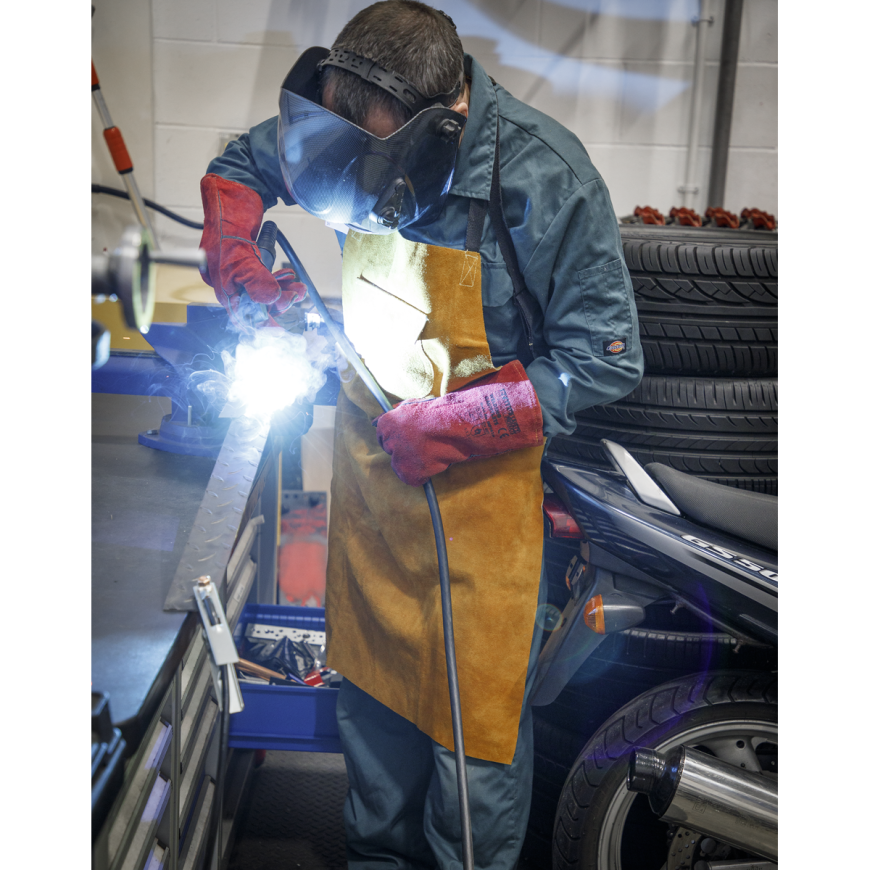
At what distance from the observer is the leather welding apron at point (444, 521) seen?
112 centimetres

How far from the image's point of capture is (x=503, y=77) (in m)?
2.37

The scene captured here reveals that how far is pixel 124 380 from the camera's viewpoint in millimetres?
1353

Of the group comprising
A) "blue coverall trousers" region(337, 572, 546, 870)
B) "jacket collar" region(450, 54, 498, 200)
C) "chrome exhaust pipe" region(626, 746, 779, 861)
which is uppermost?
"jacket collar" region(450, 54, 498, 200)

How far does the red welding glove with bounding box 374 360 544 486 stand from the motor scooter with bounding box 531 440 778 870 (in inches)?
8.7

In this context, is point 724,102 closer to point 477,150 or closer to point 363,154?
point 477,150

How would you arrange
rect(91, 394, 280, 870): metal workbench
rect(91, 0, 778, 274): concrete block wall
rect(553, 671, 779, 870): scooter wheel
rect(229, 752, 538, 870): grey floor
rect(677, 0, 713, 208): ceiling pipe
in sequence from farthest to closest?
rect(677, 0, 713, 208): ceiling pipe
rect(91, 0, 778, 274): concrete block wall
rect(229, 752, 538, 870): grey floor
rect(553, 671, 779, 870): scooter wheel
rect(91, 394, 280, 870): metal workbench

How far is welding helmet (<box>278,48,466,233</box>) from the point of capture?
0.92m

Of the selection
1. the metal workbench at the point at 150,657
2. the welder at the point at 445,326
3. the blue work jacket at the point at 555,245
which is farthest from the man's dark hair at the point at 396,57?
the metal workbench at the point at 150,657

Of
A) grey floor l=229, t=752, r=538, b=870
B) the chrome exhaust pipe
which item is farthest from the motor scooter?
grey floor l=229, t=752, r=538, b=870

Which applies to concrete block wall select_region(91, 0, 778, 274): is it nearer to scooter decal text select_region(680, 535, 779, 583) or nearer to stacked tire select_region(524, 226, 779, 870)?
stacked tire select_region(524, 226, 779, 870)

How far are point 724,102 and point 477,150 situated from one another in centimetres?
186

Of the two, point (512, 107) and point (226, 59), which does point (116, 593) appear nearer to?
point (512, 107)
